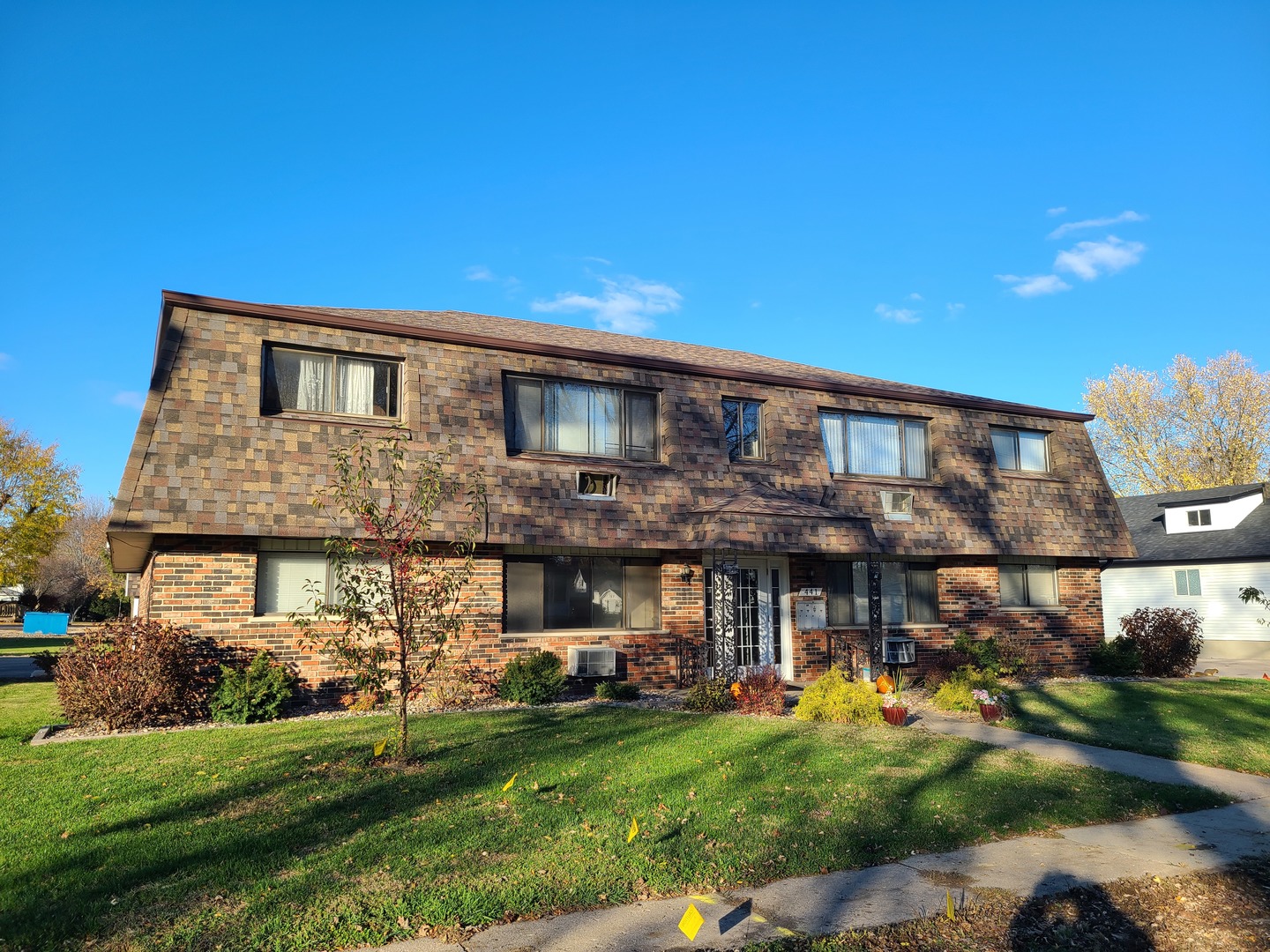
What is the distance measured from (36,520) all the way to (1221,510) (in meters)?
40.7

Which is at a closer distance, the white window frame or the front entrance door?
the front entrance door

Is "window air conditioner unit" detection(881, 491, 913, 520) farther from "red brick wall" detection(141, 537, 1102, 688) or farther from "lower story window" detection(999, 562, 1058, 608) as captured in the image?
"lower story window" detection(999, 562, 1058, 608)

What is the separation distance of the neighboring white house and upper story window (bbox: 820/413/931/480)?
12.2 m

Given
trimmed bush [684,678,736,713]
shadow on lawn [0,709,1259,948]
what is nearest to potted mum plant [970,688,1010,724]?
shadow on lawn [0,709,1259,948]

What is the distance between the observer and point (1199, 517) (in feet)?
95.3

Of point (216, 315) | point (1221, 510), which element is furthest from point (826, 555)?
point (1221, 510)

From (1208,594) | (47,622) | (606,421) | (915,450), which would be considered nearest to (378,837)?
(606,421)

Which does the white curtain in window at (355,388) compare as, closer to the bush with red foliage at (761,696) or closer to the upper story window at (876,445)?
the bush with red foliage at (761,696)

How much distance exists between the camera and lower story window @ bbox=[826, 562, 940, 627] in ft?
51.8

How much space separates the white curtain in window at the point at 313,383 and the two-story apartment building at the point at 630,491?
4 cm

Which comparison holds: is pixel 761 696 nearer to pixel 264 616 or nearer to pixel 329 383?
pixel 264 616

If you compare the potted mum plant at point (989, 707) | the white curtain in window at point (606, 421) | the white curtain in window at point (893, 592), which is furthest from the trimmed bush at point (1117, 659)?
the white curtain in window at point (606, 421)

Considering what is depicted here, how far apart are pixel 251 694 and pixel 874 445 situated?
11750mm

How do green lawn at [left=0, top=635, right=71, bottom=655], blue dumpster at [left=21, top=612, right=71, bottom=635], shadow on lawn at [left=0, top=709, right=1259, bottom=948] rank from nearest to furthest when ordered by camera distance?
shadow on lawn at [left=0, top=709, right=1259, bottom=948]
green lawn at [left=0, top=635, right=71, bottom=655]
blue dumpster at [left=21, top=612, right=71, bottom=635]
